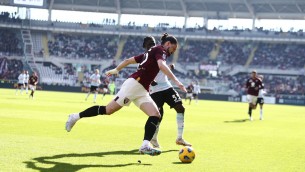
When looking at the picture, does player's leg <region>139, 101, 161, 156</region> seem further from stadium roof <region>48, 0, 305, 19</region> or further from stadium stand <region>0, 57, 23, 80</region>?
stadium roof <region>48, 0, 305, 19</region>

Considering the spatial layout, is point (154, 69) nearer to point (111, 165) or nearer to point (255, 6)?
point (111, 165)

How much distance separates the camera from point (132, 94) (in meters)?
8.49

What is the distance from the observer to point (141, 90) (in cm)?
852

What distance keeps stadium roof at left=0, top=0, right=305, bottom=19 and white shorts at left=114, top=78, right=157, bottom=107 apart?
62.7 m

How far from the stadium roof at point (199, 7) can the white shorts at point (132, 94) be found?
206 ft

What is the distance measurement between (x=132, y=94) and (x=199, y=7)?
A: 6581cm

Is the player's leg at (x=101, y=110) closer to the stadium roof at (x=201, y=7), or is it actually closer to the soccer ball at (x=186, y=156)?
the soccer ball at (x=186, y=156)

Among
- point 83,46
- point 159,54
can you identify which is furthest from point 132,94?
point 83,46

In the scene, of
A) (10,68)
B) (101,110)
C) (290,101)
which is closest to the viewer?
(101,110)

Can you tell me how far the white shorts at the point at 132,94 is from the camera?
27.9 ft

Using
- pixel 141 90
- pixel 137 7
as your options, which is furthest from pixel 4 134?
pixel 137 7

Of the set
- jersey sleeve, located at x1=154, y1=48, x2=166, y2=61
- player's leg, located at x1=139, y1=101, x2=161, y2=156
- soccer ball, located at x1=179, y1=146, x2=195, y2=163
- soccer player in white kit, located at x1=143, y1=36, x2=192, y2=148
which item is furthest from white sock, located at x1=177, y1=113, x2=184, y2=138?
jersey sleeve, located at x1=154, y1=48, x2=166, y2=61

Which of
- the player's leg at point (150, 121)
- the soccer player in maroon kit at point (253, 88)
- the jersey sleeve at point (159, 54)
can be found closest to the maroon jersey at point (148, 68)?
the jersey sleeve at point (159, 54)

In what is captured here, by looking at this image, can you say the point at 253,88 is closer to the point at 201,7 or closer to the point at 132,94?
the point at 132,94
